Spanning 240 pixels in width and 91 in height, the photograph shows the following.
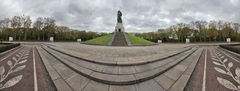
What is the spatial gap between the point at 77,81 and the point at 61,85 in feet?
2.47

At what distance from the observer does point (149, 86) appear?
244 inches

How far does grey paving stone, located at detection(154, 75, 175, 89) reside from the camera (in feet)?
20.4

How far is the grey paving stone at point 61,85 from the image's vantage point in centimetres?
572

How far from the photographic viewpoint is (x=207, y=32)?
6500 cm

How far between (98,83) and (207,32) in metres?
72.8

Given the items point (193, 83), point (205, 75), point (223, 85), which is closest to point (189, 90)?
point (193, 83)

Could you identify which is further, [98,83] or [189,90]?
[98,83]

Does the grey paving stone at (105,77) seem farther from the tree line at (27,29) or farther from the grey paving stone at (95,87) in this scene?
the tree line at (27,29)

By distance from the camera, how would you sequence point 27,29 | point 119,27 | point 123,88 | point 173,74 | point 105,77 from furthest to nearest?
point 27,29 < point 119,27 < point 173,74 < point 105,77 < point 123,88

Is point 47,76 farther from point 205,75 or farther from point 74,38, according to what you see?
point 74,38

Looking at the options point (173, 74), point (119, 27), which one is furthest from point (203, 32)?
point (173, 74)

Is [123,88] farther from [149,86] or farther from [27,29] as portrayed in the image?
[27,29]

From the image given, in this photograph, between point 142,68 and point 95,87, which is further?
point 142,68

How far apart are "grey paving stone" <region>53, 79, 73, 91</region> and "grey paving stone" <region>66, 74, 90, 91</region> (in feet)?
0.65
